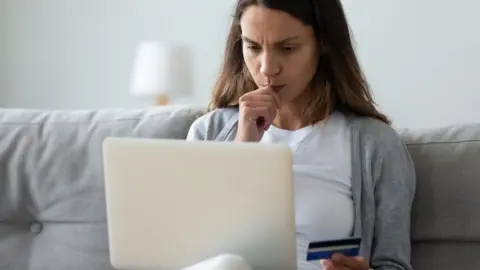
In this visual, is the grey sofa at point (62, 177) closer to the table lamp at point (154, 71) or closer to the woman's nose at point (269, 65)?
the woman's nose at point (269, 65)

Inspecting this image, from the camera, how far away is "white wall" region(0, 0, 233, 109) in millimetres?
2545

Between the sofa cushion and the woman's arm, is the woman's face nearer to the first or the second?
the woman's arm

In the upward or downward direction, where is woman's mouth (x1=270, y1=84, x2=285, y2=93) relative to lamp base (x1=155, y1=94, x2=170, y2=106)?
upward

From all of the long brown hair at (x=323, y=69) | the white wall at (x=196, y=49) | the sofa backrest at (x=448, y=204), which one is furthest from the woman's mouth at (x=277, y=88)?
the white wall at (x=196, y=49)

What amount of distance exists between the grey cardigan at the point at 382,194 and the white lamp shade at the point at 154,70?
121 cm

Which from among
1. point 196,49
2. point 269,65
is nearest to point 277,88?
point 269,65

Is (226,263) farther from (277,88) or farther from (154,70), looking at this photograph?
(154,70)

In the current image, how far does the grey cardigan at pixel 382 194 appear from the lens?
48.3 inches

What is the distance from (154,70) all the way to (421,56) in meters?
0.90

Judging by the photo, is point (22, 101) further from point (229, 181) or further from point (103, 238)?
point (229, 181)

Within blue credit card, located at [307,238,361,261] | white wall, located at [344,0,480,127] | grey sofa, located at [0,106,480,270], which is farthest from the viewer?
white wall, located at [344,0,480,127]

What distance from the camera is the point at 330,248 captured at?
1.01 meters

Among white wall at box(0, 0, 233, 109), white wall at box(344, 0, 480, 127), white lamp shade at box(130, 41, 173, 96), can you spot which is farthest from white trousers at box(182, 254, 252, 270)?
white wall at box(0, 0, 233, 109)

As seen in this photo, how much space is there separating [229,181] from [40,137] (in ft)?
2.34
